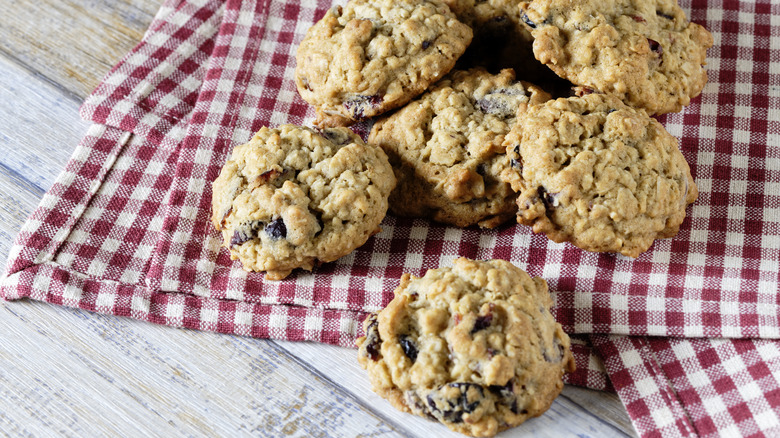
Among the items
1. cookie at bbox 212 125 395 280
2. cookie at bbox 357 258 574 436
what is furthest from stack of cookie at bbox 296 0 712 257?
cookie at bbox 357 258 574 436

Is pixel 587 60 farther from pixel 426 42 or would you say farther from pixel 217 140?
pixel 217 140

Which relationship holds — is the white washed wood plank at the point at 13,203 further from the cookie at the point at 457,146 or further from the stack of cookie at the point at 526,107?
the cookie at the point at 457,146

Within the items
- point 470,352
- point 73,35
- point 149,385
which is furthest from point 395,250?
point 73,35

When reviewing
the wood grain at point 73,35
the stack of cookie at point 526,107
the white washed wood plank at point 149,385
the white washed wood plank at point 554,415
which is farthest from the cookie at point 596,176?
the wood grain at point 73,35

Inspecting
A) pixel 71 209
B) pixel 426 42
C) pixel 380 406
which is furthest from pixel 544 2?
pixel 71 209

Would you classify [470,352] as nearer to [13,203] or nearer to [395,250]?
[395,250]
